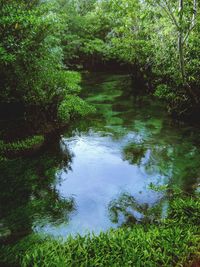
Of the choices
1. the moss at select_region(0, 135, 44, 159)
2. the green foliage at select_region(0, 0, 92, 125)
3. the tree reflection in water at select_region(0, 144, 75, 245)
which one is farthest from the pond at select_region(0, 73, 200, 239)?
the green foliage at select_region(0, 0, 92, 125)

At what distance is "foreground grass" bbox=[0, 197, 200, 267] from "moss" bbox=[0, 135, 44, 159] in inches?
203

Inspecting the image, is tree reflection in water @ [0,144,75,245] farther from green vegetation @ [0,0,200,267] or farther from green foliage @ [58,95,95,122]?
green foliage @ [58,95,95,122]

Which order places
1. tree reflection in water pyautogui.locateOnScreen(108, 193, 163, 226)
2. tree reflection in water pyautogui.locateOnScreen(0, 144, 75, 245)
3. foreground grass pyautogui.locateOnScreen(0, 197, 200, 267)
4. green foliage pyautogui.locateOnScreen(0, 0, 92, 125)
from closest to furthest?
1. foreground grass pyautogui.locateOnScreen(0, 197, 200, 267)
2. tree reflection in water pyautogui.locateOnScreen(0, 144, 75, 245)
3. tree reflection in water pyautogui.locateOnScreen(108, 193, 163, 226)
4. green foliage pyautogui.locateOnScreen(0, 0, 92, 125)

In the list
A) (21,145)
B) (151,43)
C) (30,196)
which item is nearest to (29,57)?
(21,145)

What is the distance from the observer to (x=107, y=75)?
32.8 m

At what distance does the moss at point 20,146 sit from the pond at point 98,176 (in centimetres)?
52

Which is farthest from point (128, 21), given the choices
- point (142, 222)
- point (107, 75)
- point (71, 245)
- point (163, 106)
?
point (71, 245)

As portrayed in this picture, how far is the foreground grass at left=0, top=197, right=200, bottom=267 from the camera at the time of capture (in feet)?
20.0

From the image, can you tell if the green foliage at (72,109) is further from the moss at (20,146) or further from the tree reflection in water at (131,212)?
the tree reflection in water at (131,212)

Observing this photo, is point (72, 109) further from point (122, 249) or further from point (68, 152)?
point (122, 249)

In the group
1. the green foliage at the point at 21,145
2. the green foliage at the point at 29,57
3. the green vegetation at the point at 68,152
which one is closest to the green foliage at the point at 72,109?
the green vegetation at the point at 68,152

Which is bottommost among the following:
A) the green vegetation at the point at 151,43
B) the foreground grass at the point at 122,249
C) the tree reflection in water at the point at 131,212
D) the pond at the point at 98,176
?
the tree reflection in water at the point at 131,212

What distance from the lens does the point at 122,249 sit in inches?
251

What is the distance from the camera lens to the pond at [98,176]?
837cm
